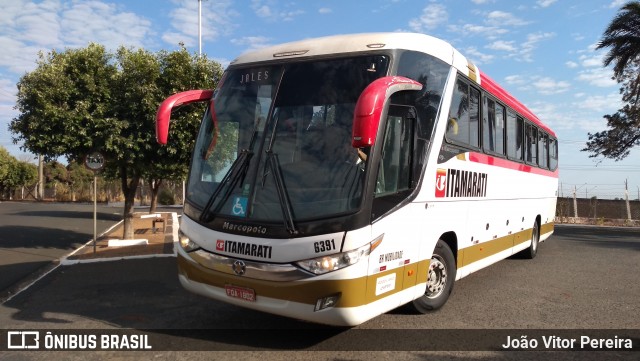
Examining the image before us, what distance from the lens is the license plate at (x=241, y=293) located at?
15.7 feet

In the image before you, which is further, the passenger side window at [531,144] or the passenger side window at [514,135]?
the passenger side window at [531,144]

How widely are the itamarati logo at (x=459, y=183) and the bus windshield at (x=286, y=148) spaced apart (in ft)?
5.29

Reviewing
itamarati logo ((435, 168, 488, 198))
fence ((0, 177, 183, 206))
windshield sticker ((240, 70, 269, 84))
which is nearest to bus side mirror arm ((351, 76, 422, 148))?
windshield sticker ((240, 70, 269, 84))

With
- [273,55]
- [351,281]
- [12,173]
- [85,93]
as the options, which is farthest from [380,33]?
[12,173]

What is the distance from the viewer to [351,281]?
4457 millimetres

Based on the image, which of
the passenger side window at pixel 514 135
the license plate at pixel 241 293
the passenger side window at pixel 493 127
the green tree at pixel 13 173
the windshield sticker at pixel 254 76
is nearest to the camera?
the license plate at pixel 241 293

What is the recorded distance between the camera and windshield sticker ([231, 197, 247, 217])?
16.1 ft

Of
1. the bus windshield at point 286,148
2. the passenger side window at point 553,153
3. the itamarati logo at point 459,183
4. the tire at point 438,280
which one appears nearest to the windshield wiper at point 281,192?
the bus windshield at point 286,148

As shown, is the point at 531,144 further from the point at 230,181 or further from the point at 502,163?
the point at 230,181

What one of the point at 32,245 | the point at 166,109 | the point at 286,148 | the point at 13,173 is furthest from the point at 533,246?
the point at 13,173

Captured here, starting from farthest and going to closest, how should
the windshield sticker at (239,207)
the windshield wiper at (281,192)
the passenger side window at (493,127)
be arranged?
the passenger side window at (493,127) < the windshield sticker at (239,207) < the windshield wiper at (281,192)

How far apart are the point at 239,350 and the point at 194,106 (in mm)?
8798

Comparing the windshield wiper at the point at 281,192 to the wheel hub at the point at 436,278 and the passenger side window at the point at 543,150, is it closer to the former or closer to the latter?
the wheel hub at the point at 436,278

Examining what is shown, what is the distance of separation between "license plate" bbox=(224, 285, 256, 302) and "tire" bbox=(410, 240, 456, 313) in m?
2.19
